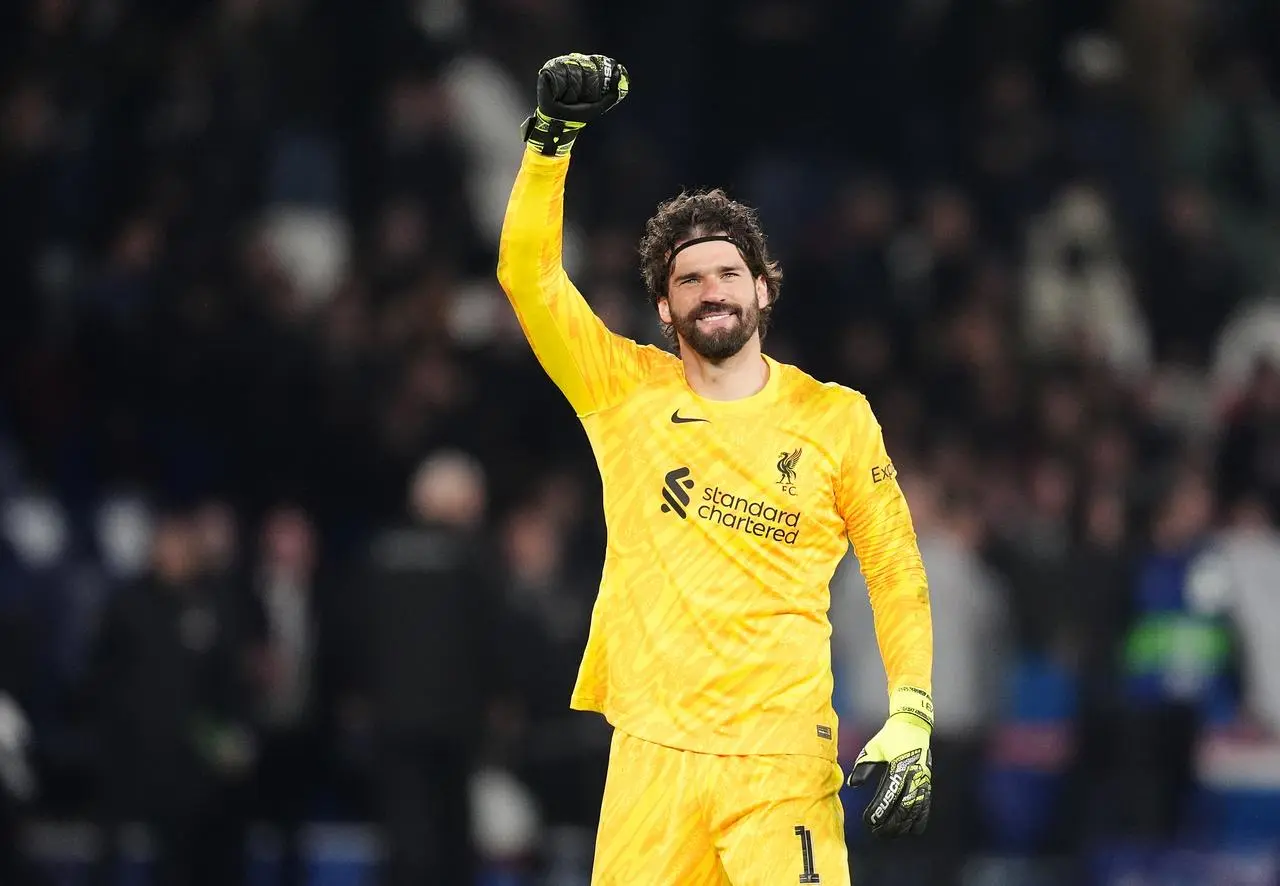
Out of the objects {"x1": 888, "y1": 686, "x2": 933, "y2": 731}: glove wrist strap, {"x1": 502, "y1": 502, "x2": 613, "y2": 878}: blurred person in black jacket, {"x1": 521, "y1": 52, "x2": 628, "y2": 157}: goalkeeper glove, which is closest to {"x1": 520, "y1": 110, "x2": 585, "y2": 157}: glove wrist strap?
{"x1": 521, "y1": 52, "x2": 628, "y2": 157}: goalkeeper glove

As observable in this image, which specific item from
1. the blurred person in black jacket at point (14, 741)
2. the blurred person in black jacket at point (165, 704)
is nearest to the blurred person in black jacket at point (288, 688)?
the blurred person in black jacket at point (165, 704)

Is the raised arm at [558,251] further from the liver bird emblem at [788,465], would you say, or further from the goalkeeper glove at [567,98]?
the liver bird emblem at [788,465]

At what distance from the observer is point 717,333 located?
5652 millimetres

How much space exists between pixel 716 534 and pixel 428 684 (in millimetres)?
Result: 4906

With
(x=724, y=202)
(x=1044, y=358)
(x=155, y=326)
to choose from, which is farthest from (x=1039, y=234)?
(x=724, y=202)

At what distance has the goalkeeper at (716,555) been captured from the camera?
5484mm

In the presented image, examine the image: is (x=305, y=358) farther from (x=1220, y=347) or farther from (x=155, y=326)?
(x=1220, y=347)

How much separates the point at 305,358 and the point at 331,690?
2.21 metres

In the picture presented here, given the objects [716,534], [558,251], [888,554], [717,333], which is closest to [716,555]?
[716,534]

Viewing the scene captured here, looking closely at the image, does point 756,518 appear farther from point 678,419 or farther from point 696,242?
point 696,242

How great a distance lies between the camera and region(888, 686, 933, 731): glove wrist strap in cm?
559

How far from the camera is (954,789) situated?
10969 mm

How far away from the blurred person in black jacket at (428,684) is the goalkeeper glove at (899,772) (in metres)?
4.90

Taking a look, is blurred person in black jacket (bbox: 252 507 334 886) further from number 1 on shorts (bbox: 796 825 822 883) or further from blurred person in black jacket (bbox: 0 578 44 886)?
number 1 on shorts (bbox: 796 825 822 883)
